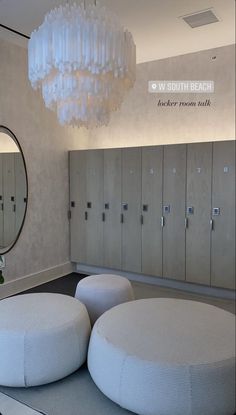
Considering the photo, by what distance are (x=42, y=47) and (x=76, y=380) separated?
2.39m

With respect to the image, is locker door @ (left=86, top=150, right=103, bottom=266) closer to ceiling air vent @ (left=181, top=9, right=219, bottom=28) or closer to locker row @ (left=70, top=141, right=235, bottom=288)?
locker row @ (left=70, top=141, right=235, bottom=288)

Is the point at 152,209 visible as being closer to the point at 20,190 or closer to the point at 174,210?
the point at 174,210

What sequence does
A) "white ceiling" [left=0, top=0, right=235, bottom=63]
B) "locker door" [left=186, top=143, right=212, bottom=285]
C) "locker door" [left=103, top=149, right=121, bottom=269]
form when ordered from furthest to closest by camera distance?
1. "locker door" [left=103, top=149, right=121, bottom=269]
2. "locker door" [left=186, top=143, right=212, bottom=285]
3. "white ceiling" [left=0, top=0, right=235, bottom=63]

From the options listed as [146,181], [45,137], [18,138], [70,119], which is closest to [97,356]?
[70,119]

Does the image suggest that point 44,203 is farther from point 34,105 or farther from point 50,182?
point 34,105

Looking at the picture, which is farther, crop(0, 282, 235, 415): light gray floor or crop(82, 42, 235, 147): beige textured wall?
crop(82, 42, 235, 147): beige textured wall

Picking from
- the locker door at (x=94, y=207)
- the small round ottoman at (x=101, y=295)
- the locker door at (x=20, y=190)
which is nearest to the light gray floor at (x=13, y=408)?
the small round ottoman at (x=101, y=295)

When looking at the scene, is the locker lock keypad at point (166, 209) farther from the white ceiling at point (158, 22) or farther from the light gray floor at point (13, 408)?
the light gray floor at point (13, 408)

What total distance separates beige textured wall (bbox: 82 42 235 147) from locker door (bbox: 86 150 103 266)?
530 millimetres

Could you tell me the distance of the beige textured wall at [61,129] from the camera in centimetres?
451

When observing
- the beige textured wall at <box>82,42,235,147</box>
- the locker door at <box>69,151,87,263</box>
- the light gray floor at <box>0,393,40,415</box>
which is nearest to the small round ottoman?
the light gray floor at <box>0,393,40,415</box>

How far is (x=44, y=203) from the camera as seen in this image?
5.03 m

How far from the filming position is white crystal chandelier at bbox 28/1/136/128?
2.20m

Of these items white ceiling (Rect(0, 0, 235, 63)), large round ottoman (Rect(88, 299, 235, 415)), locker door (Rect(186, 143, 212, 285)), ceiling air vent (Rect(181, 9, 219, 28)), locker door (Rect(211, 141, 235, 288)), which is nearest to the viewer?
large round ottoman (Rect(88, 299, 235, 415))
